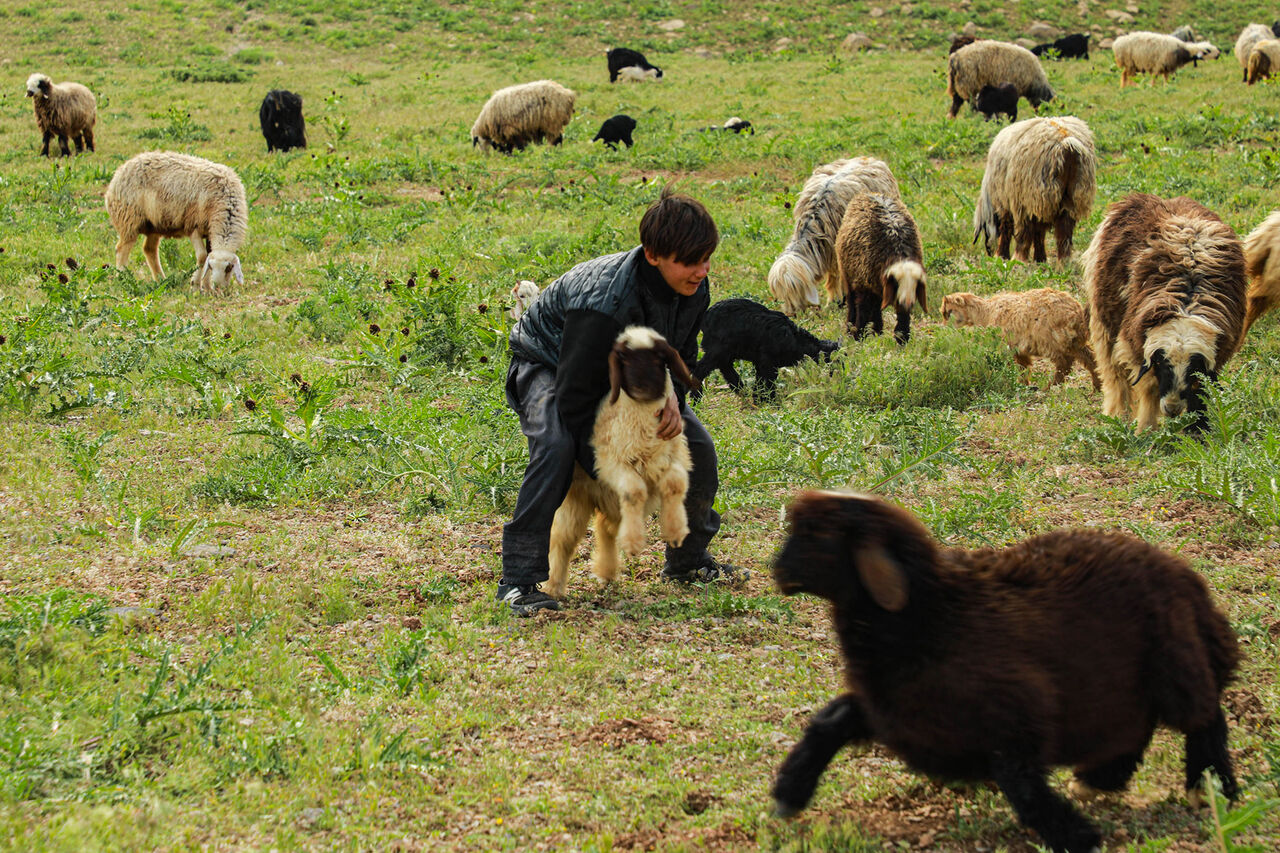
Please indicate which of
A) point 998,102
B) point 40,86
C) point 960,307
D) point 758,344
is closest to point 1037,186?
point 960,307

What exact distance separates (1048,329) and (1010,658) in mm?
5654

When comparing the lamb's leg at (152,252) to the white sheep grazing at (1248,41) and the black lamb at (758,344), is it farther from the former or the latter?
the white sheep grazing at (1248,41)

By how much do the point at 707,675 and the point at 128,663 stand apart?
2041 mm

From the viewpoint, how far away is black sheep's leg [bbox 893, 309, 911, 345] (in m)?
8.59

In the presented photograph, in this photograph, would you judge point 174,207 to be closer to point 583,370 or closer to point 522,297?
point 522,297

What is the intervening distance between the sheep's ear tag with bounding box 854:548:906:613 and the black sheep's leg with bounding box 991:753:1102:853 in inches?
17.9

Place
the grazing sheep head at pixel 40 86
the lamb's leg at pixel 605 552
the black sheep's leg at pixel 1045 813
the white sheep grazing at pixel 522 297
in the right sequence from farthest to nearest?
the grazing sheep head at pixel 40 86 → the white sheep grazing at pixel 522 297 → the lamb's leg at pixel 605 552 → the black sheep's leg at pixel 1045 813

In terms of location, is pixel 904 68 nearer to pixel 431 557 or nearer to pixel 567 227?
pixel 567 227

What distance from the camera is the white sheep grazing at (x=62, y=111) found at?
54.5 ft

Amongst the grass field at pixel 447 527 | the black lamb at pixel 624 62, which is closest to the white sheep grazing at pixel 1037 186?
the grass field at pixel 447 527

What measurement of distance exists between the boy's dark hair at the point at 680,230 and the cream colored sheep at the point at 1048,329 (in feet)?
14.7

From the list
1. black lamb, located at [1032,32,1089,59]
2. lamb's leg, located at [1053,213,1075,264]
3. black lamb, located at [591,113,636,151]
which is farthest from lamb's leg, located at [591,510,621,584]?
black lamb, located at [1032,32,1089,59]

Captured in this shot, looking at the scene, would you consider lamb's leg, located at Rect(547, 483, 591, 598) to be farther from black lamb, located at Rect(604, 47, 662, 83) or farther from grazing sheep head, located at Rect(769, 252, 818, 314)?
black lamb, located at Rect(604, 47, 662, 83)

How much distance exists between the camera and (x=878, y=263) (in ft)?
28.7
